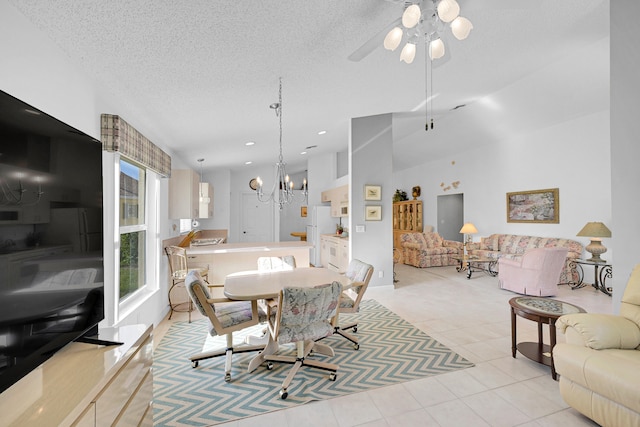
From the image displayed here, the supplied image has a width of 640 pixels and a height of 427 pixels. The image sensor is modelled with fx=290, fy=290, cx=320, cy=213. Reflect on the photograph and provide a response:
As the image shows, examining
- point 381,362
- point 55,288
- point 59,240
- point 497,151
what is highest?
point 497,151

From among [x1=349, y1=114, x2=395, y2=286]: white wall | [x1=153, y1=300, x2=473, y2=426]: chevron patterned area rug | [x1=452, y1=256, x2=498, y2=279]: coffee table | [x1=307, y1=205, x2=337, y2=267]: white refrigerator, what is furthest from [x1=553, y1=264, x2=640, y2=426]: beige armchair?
[x1=307, y1=205, x2=337, y2=267]: white refrigerator

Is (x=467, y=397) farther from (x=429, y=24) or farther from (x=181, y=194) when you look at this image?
(x=181, y=194)

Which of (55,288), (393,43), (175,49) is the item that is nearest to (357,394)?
(55,288)

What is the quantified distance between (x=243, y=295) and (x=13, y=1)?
6.53 ft

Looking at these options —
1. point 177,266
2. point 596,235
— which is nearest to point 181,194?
point 177,266

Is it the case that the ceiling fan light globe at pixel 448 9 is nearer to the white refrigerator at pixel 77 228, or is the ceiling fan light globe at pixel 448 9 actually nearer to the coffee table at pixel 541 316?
the white refrigerator at pixel 77 228

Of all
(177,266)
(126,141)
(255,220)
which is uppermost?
(126,141)

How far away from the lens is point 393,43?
1.83 meters

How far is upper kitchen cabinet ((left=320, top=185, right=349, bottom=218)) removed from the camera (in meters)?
6.09

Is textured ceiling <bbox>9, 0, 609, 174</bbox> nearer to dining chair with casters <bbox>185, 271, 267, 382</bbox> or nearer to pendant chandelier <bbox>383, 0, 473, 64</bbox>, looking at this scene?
pendant chandelier <bbox>383, 0, 473, 64</bbox>

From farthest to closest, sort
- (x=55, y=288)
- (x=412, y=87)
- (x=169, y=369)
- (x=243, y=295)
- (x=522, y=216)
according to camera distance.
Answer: (x=522, y=216), (x=412, y=87), (x=169, y=369), (x=243, y=295), (x=55, y=288)

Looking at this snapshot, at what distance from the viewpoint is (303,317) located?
2.10 meters

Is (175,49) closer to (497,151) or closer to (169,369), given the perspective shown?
(169,369)

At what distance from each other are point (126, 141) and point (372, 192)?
361 cm
